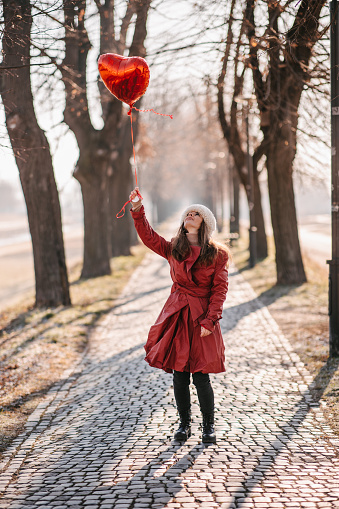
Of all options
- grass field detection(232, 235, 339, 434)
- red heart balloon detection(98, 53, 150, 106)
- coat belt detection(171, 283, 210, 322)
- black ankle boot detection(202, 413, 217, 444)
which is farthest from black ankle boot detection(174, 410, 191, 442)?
red heart balloon detection(98, 53, 150, 106)

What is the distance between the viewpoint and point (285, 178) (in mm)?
12672

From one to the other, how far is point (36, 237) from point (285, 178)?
5.40 meters

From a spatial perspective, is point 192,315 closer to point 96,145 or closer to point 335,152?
point 335,152

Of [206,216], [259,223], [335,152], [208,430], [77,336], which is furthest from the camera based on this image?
[259,223]

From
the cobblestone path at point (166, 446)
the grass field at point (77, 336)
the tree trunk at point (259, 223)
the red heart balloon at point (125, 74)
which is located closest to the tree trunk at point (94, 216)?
the grass field at point (77, 336)

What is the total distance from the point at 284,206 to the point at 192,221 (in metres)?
8.46

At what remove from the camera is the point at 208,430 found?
4621mm

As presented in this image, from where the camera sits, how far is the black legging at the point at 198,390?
4.64 meters

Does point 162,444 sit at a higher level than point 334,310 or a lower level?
lower

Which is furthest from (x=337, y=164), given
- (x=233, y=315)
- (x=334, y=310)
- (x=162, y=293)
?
(x=162, y=293)

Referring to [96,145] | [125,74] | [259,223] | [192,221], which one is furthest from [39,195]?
[259,223]

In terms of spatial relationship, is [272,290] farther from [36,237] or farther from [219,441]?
[219,441]

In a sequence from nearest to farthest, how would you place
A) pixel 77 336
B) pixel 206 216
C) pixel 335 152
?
1. pixel 206 216
2. pixel 335 152
3. pixel 77 336

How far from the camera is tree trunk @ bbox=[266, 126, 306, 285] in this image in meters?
12.5
